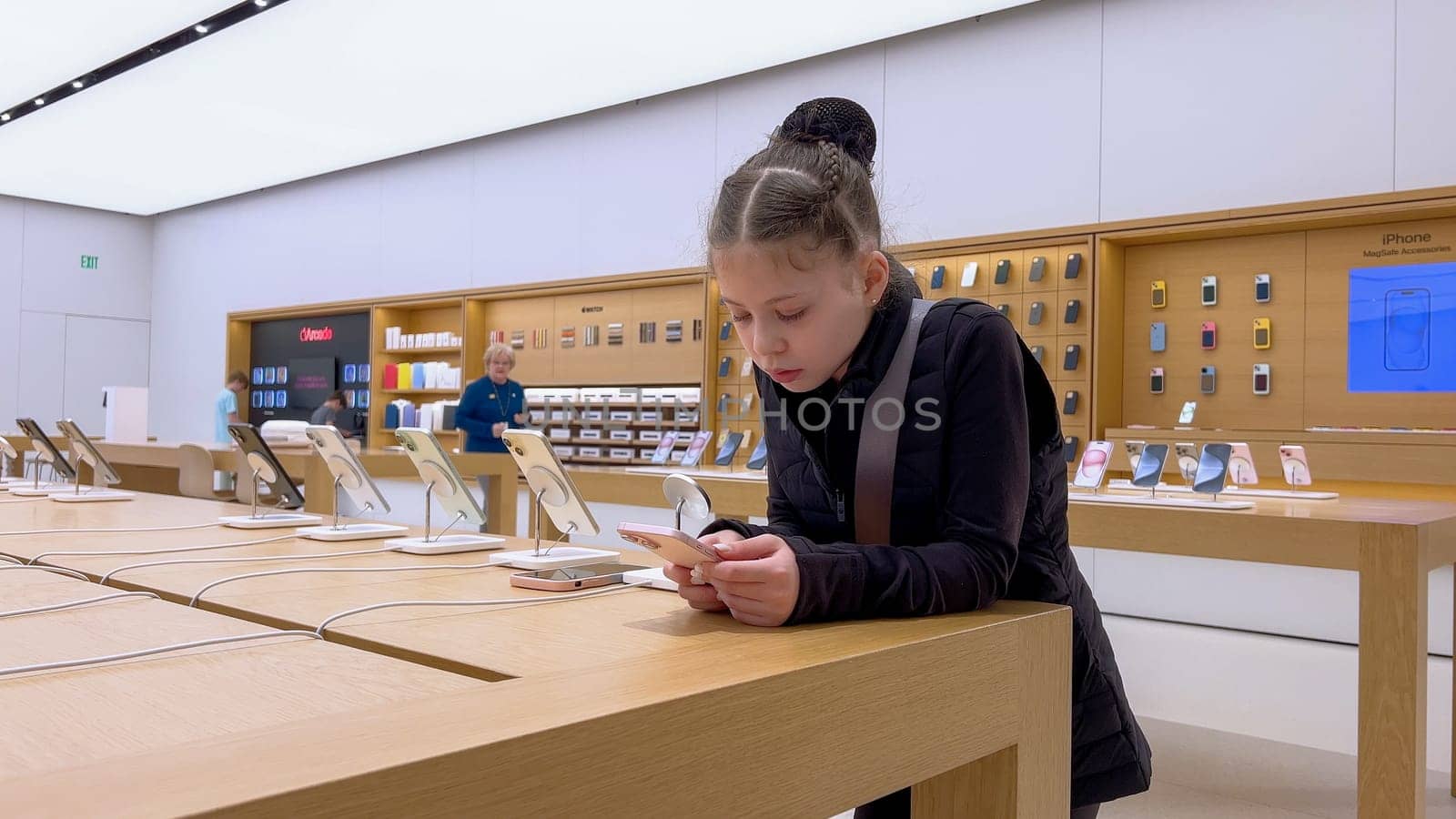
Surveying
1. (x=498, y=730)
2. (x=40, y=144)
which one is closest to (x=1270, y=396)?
(x=498, y=730)

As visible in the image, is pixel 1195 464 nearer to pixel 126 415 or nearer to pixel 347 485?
pixel 347 485

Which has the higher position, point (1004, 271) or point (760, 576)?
point (1004, 271)

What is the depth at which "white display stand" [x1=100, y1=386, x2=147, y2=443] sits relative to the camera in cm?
674

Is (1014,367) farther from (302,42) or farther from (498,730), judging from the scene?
(302,42)

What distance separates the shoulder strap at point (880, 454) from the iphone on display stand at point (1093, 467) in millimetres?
2446

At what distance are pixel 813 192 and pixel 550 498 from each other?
35.6 inches

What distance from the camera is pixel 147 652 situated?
105cm

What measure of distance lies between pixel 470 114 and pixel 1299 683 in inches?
273

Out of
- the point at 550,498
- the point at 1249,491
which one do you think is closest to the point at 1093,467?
the point at 1249,491

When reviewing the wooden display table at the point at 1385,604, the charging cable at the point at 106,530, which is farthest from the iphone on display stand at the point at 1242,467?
the charging cable at the point at 106,530

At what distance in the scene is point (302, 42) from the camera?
23.1ft

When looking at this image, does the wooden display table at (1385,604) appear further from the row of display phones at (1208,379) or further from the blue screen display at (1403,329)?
the row of display phones at (1208,379)

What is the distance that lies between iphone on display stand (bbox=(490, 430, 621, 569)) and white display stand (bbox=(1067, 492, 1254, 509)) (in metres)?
1.77

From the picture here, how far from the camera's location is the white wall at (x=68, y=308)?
11969 millimetres
